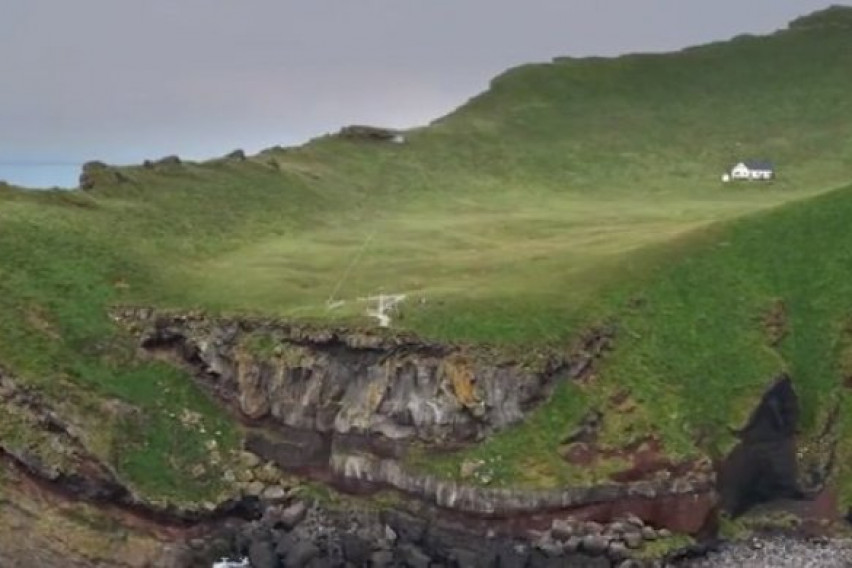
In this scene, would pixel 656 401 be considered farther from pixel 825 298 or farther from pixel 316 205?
pixel 316 205

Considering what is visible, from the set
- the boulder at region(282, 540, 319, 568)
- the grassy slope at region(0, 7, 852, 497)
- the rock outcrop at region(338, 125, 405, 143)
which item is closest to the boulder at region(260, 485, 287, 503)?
the grassy slope at region(0, 7, 852, 497)

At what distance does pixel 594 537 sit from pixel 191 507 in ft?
74.7

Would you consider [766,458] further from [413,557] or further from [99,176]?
[99,176]

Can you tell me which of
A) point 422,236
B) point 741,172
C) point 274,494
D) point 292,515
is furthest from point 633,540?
point 741,172

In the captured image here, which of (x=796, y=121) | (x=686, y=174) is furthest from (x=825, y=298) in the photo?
(x=796, y=121)

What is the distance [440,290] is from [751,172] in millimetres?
73171

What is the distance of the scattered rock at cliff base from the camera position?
82062mm

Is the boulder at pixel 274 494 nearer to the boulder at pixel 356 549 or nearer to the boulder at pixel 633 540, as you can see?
the boulder at pixel 356 549

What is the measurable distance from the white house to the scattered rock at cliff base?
6849 cm

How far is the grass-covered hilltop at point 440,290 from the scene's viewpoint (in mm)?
80250

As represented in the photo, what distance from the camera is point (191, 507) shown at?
253 feet

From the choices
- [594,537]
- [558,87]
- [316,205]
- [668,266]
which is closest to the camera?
[594,537]

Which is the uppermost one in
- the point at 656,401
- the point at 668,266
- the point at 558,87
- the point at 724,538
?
the point at 558,87

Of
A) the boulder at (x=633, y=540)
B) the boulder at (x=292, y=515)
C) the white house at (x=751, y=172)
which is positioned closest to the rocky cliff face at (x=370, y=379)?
the boulder at (x=292, y=515)
